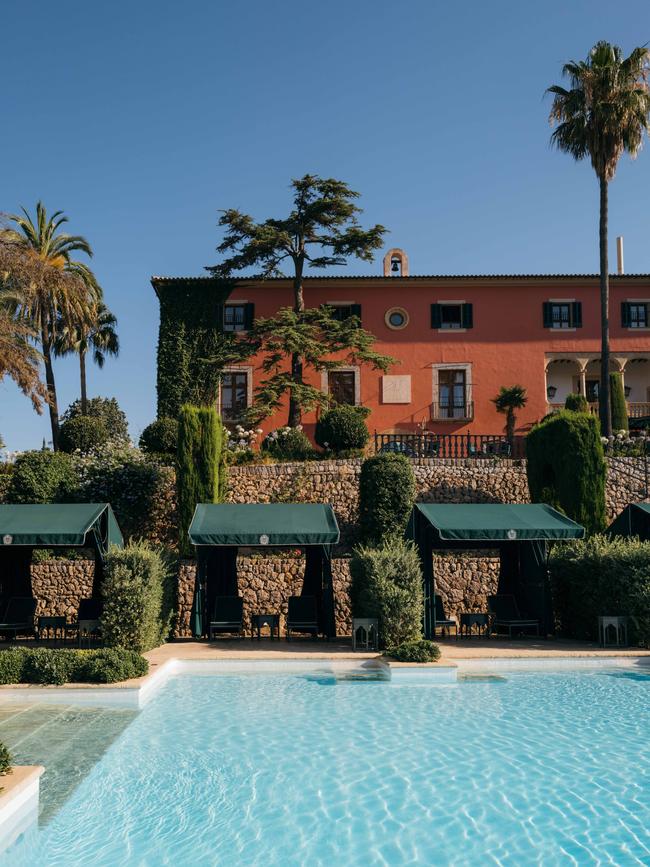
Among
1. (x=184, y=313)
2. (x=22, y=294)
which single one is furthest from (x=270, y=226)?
(x=22, y=294)

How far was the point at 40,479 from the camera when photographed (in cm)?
2047

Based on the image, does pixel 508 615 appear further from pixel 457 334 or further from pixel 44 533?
pixel 457 334

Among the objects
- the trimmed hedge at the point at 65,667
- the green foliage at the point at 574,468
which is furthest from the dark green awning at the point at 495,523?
the trimmed hedge at the point at 65,667

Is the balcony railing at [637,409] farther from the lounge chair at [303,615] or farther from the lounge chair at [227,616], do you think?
the lounge chair at [227,616]

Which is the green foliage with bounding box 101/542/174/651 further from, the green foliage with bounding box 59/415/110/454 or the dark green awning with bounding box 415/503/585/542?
the green foliage with bounding box 59/415/110/454

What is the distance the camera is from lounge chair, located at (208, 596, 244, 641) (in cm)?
1486

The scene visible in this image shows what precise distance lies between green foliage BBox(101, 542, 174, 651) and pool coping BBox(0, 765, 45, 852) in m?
6.51

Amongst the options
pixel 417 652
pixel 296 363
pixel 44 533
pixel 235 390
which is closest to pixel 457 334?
pixel 296 363

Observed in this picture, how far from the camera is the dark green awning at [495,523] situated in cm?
1416

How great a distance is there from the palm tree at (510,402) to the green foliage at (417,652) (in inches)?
753

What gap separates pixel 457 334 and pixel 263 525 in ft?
64.4

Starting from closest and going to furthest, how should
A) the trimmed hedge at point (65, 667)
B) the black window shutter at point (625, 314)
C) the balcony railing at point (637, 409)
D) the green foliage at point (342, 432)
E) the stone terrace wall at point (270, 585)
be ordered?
the trimmed hedge at point (65, 667)
the stone terrace wall at point (270, 585)
the green foliage at point (342, 432)
the balcony railing at point (637, 409)
the black window shutter at point (625, 314)

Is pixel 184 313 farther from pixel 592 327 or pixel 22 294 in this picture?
pixel 592 327

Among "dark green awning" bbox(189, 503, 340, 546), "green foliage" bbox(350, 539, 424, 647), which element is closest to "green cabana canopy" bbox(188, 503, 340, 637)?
"dark green awning" bbox(189, 503, 340, 546)
